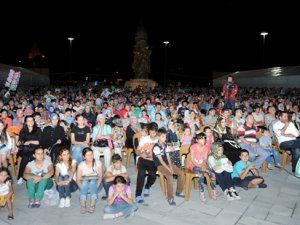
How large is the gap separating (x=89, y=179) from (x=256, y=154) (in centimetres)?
375

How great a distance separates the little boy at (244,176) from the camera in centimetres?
599

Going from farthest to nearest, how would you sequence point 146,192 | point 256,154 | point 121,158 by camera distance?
1. point 256,154
2. point 121,158
3. point 146,192

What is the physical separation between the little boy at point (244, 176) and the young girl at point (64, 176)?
3104 millimetres

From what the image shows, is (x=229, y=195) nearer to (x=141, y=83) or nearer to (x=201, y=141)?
(x=201, y=141)

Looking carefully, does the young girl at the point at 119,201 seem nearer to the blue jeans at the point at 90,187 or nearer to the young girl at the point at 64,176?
the blue jeans at the point at 90,187

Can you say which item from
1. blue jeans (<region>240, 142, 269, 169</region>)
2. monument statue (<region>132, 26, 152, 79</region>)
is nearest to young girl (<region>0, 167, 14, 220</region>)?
blue jeans (<region>240, 142, 269, 169</region>)

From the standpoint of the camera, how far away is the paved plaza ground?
15.4 feet

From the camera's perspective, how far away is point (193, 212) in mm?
5012

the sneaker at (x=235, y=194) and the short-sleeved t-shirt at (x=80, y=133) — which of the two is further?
the short-sleeved t-shirt at (x=80, y=133)

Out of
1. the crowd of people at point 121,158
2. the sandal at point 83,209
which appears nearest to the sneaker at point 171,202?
the crowd of people at point 121,158

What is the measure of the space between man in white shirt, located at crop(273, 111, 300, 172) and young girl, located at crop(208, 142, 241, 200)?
7.25 ft

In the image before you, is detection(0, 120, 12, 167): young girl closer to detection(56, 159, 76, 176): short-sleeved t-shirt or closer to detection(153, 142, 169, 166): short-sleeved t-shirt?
detection(56, 159, 76, 176): short-sleeved t-shirt

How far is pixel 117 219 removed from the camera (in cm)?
475

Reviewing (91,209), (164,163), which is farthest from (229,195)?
(91,209)
